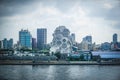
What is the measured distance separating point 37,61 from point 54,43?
352cm

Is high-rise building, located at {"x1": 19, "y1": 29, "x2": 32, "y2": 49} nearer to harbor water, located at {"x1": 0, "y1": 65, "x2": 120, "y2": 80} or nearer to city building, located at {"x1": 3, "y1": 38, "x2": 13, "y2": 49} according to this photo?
city building, located at {"x1": 3, "y1": 38, "x2": 13, "y2": 49}

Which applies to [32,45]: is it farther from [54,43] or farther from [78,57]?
[78,57]

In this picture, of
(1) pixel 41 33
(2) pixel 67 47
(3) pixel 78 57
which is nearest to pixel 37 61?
(3) pixel 78 57

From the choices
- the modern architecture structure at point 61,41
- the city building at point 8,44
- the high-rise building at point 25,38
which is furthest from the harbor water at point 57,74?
the high-rise building at point 25,38

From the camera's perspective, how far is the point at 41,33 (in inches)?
960

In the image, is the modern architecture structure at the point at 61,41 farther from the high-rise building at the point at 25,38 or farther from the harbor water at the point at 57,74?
the harbor water at the point at 57,74

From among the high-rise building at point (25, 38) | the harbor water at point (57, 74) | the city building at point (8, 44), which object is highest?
the high-rise building at point (25, 38)

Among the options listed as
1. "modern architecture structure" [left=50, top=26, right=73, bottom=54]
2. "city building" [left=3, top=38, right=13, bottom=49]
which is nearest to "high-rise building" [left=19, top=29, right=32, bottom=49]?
"city building" [left=3, top=38, right=13, bottom=49]

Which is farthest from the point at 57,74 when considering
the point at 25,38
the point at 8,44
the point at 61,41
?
the point at 25,38

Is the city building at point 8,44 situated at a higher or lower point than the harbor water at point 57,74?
higher

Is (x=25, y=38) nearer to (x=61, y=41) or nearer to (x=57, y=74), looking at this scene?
(x=61, y=41)

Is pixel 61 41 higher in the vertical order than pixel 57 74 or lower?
higher

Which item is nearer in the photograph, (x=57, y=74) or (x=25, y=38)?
(x=57, y=74)

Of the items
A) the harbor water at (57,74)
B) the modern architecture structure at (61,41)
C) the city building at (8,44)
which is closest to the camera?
the harbor water at (57,74)
